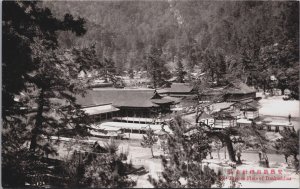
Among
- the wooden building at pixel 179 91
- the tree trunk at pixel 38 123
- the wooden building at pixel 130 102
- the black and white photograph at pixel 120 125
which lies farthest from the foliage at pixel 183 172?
the wooden building at pixel 179 91

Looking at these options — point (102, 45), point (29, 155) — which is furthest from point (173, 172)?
point (102, 45)

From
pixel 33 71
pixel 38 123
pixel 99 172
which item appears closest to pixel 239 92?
pixel 38 123

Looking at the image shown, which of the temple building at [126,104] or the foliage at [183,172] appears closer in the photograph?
the foliage at [183,172]

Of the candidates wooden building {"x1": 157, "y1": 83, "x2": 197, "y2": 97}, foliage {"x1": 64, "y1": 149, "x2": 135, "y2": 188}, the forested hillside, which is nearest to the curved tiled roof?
the forested hillside

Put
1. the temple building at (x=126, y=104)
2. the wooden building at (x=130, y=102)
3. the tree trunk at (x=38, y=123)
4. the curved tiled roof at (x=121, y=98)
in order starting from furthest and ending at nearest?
the curved tiled roof at (x=121, y=98)
the wooden building at (x=130, y=102)
the temple building at (x=126, y=104)
the tree trunk at (x=38, y=123)

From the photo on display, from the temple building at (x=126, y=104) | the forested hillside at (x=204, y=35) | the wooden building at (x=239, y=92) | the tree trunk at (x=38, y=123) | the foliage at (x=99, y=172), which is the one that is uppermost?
the forested hillside at (x=204, y=35)

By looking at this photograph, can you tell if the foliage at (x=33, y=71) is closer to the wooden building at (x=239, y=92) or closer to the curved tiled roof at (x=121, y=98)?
the curved tiled roof at (x=121, y=98)

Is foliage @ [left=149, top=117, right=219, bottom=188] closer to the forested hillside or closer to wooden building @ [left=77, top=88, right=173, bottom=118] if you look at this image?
the forested hillside

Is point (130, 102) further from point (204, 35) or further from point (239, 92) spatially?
point (204, 35)

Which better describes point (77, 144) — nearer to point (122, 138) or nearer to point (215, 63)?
point (122, 138)
